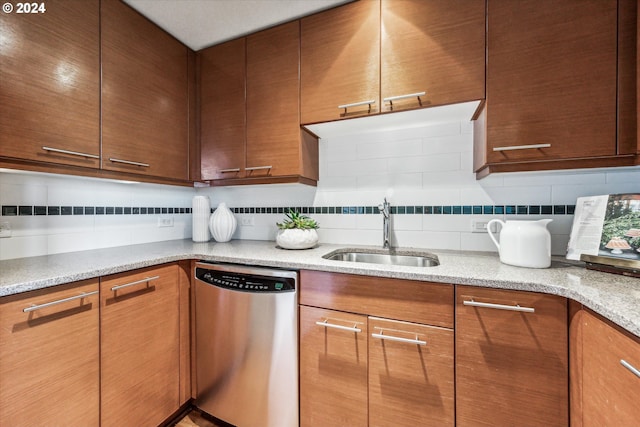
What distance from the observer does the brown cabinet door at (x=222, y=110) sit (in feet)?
5.57

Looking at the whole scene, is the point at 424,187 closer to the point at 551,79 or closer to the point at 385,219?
the point at 385,219

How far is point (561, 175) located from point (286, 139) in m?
1.51

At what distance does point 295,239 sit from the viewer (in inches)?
61.4

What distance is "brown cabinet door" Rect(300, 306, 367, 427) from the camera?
44.0 inches

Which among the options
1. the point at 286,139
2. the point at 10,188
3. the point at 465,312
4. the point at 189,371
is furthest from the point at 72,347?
the point at 465,312

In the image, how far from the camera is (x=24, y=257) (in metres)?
1.32

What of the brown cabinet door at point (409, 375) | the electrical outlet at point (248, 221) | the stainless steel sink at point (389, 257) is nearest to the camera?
the brown cabinet door at point (409, 375)

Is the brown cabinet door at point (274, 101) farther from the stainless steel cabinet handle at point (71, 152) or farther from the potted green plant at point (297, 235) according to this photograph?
the stainless steel cabinet handle at point (71, 152)

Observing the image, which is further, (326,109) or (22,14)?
(326,109)

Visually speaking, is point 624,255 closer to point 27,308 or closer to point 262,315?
point 262,315

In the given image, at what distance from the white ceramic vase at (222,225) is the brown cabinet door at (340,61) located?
0.94 m

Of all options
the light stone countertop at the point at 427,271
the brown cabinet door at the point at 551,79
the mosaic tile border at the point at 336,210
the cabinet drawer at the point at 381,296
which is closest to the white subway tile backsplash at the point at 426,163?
the mosaic tile border at the point at 336,210

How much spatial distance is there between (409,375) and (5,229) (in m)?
1.99

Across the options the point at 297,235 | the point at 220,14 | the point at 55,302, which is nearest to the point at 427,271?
the point at 297,235
